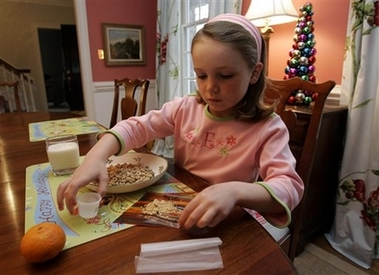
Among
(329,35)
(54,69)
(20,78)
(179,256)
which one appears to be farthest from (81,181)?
(54,69)

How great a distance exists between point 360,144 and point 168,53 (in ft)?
6.93

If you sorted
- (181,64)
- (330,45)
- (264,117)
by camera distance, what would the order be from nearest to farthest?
(264,117) < (330,45) < (181,64)

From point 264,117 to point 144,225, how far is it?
46cm

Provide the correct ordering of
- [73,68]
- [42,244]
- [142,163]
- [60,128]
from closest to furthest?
[42,244] < [142,163] < [60,128] < [73,68]

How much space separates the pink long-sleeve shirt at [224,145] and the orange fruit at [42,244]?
0.38 metres

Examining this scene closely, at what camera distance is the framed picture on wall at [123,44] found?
9.69ft

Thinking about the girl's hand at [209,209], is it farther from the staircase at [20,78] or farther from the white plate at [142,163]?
the staircase at [20,78]

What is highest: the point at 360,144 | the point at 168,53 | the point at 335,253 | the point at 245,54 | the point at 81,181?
the point at 168,53

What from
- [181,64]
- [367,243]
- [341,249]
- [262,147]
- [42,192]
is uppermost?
[181,64]

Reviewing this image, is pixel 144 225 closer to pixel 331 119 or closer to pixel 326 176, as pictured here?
pixel 331 119

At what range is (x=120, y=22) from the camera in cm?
301

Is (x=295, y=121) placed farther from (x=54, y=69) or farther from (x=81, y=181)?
(x=54, y=69)

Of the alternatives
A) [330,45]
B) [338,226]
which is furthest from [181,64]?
[338,226]

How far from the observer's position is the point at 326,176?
1487 millimetres
